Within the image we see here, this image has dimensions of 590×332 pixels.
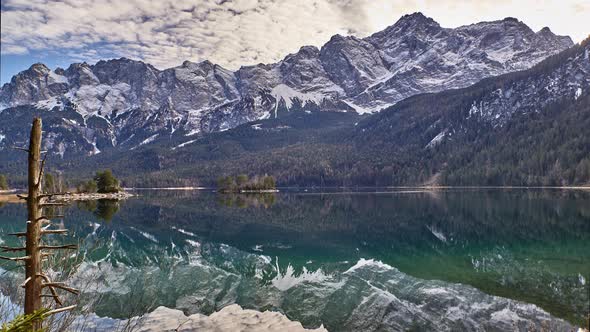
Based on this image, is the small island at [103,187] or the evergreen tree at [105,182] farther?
the evergreen tree at [105,182]

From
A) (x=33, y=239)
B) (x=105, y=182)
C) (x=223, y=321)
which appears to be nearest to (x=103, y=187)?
(x=105, y=182)

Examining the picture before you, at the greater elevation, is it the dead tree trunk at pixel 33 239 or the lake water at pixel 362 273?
the dead tree trunk at pixel 33 239

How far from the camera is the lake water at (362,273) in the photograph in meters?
24.7

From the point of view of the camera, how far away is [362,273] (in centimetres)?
3625

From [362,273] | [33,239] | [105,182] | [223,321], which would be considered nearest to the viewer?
[33,239]

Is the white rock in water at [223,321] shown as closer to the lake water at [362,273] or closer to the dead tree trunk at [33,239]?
the lake water at [362,273]

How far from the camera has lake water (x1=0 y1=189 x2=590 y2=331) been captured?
24.7 m

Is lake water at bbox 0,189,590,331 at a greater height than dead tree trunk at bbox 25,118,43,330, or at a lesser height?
lesser

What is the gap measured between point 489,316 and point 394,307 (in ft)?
17.1

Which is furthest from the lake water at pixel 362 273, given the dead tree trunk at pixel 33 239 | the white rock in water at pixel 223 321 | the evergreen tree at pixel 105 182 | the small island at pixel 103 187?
the evergreen tree at pixel 105 182

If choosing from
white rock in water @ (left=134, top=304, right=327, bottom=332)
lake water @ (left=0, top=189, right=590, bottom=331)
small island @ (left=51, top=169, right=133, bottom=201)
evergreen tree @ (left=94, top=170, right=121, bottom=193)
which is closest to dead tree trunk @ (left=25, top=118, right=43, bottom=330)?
lake water @ (left=0, top=189, right=590, bottom=331)

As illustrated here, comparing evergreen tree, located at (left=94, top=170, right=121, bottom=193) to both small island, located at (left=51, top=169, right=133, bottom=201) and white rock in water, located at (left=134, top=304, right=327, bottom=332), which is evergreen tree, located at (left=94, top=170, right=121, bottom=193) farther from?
white rock in water, located at (left=134, top=304, right=327, bottom=332)

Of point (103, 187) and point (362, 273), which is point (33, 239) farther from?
point (103, 187)

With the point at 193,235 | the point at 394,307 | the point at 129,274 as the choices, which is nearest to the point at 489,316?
the point at 394,307
